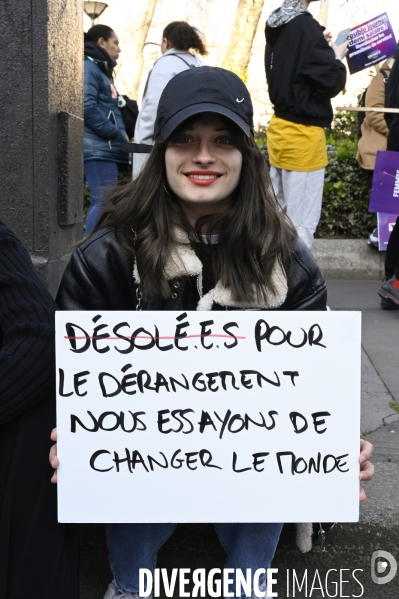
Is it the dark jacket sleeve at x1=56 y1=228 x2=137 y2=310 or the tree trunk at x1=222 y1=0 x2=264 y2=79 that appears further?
the tree trunk at x1=222 y1=0 x2=264 y2=79

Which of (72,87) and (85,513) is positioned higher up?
(72,87)

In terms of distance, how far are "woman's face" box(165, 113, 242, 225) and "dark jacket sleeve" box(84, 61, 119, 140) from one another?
3.69 m

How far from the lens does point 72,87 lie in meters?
3.47

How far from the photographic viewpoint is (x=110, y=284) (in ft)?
7.07

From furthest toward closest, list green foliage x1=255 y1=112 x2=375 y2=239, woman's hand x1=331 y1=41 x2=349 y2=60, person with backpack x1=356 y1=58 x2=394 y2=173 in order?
green foliage x1=255 y1=112 x2=375 y2=239 < person with backpack x1=356 y1=58 x2=394 y2=173 < woman's hand x1=331 y1=41 x2=349 y2=60

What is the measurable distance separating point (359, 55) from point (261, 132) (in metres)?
2.51

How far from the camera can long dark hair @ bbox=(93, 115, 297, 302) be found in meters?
2.11

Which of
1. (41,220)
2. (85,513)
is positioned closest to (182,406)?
(85,513)

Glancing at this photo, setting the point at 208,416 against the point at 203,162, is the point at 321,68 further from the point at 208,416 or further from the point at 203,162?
the point at 208,416

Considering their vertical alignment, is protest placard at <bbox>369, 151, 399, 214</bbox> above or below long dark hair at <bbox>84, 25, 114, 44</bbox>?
below

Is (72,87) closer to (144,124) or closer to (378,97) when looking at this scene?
(144,124)

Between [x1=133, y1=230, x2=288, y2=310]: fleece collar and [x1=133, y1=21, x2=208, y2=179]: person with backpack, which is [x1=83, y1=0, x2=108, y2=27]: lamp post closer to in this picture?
[x1=133, y1=21, x2=208, y2=179]: person with backpack

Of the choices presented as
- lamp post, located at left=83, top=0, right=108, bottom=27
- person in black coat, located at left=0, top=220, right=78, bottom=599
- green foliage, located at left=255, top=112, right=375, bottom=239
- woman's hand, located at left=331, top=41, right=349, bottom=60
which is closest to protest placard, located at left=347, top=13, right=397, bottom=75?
woman's hand, located at left=331, top=41, right=349, bottom=60

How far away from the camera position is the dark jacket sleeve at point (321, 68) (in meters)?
4.94
